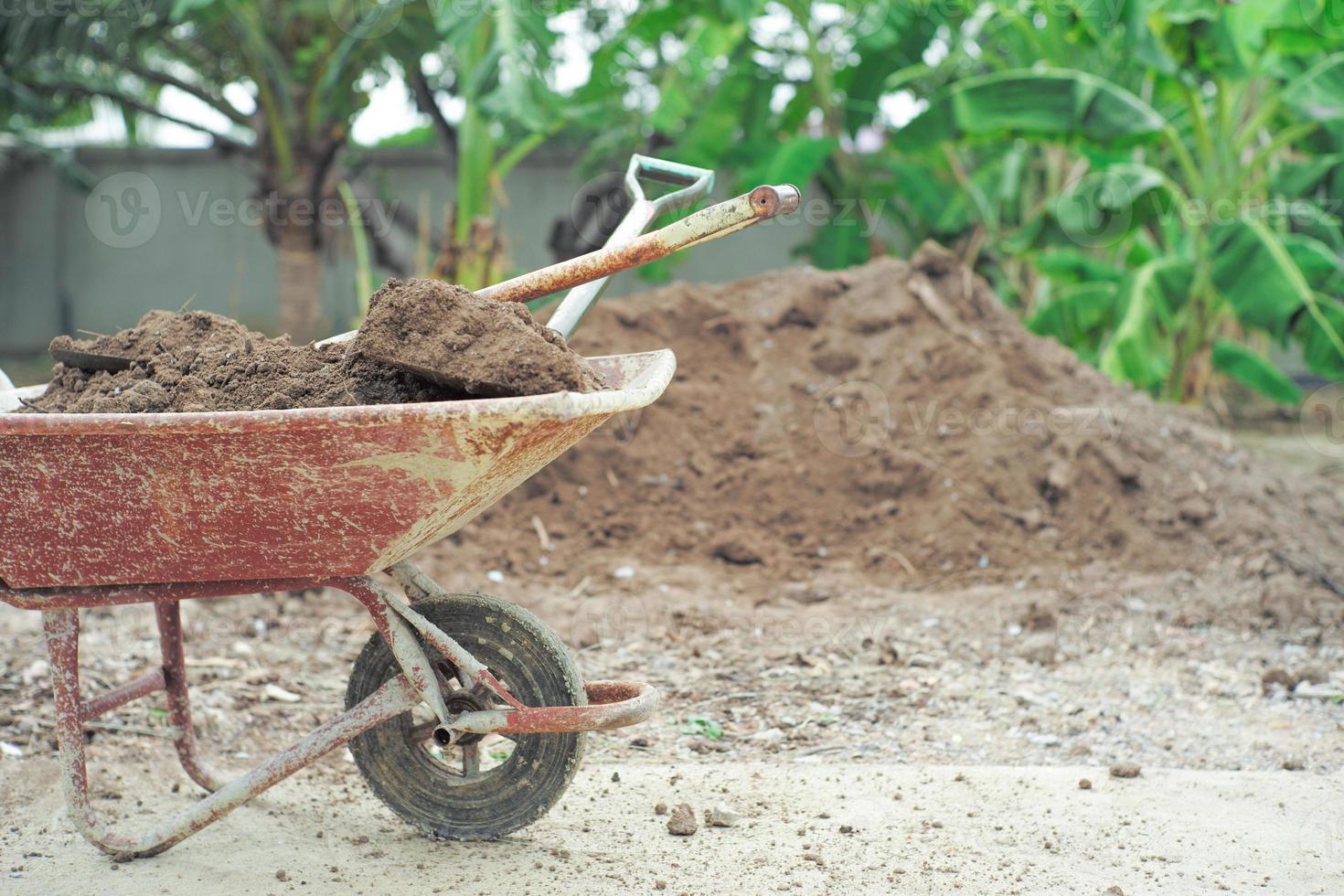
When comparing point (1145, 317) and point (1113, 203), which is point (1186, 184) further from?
point (1145, 317)

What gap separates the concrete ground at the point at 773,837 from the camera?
6.78ft

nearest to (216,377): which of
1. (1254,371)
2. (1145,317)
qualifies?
(1145,317)

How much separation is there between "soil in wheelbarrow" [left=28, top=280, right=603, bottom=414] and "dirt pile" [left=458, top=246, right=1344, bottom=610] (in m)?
2.20

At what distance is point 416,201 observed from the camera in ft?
35.4

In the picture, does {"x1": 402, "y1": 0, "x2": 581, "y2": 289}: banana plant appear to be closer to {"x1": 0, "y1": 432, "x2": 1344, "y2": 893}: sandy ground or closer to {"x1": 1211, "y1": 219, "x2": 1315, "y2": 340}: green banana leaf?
{"x1": 0, "y1": 432, "x2": 1344, "y2": 893}: sandy ground

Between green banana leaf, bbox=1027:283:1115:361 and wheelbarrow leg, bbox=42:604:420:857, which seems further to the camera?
green banana leaf, bbox=1027:283:1115:361

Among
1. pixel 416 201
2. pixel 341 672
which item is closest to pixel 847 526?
pixel 341 672

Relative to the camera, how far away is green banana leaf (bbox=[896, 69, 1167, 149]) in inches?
213

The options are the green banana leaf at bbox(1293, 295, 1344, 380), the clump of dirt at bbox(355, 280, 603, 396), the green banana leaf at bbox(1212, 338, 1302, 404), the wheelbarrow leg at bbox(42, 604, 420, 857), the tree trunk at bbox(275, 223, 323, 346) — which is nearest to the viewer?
the clump of dirt at bbox(355, 280, 603, 396)

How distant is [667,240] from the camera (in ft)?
6.56

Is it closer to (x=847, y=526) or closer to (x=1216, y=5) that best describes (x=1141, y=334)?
(x=1216, y=5)

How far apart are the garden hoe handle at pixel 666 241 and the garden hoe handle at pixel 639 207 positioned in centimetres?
10

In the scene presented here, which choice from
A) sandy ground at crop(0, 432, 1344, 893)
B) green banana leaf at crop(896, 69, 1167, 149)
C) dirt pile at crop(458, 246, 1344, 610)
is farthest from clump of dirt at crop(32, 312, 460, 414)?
green banana leaf at crop(896, 69, 1167, 149)

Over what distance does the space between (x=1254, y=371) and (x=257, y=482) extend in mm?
6207
